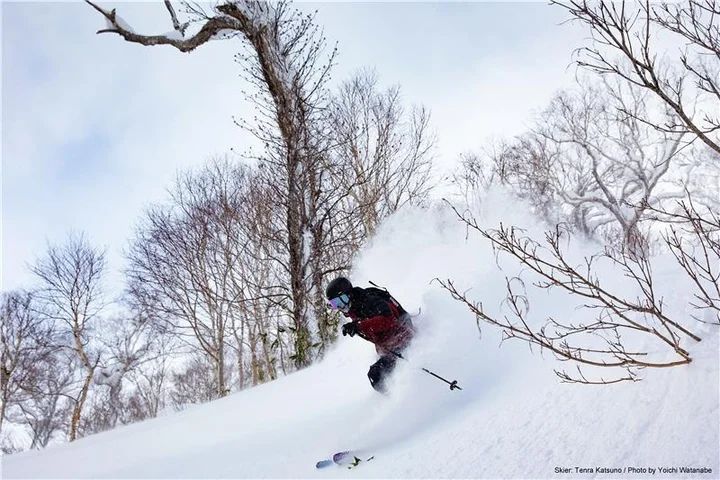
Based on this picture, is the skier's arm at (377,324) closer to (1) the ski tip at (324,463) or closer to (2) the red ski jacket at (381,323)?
(2) the red ski jacket at (381,323)

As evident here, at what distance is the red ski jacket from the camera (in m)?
4.14

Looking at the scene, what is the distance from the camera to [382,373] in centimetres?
392

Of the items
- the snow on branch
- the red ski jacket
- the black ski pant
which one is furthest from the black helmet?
the snow on branch

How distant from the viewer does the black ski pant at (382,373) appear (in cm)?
387

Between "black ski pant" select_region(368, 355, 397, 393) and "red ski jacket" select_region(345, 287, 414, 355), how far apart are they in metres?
0.13

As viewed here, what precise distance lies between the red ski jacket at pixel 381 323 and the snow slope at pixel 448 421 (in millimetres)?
192

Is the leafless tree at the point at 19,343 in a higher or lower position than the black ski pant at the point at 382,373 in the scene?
higher

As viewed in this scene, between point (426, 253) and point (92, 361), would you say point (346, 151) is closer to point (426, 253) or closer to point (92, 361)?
point (426, 253)

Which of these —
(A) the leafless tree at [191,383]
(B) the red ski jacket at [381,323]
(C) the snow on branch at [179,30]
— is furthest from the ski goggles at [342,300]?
(A) the leafless tree at [191,383]

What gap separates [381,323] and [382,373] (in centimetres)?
48

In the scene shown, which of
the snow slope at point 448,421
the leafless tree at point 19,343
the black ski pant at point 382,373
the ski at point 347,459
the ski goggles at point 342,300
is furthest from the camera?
the leafless tree at point 19,343

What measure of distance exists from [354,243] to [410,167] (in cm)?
346

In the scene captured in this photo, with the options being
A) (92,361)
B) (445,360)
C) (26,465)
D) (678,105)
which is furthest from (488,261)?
(92,361)

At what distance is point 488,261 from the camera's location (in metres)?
5.66
